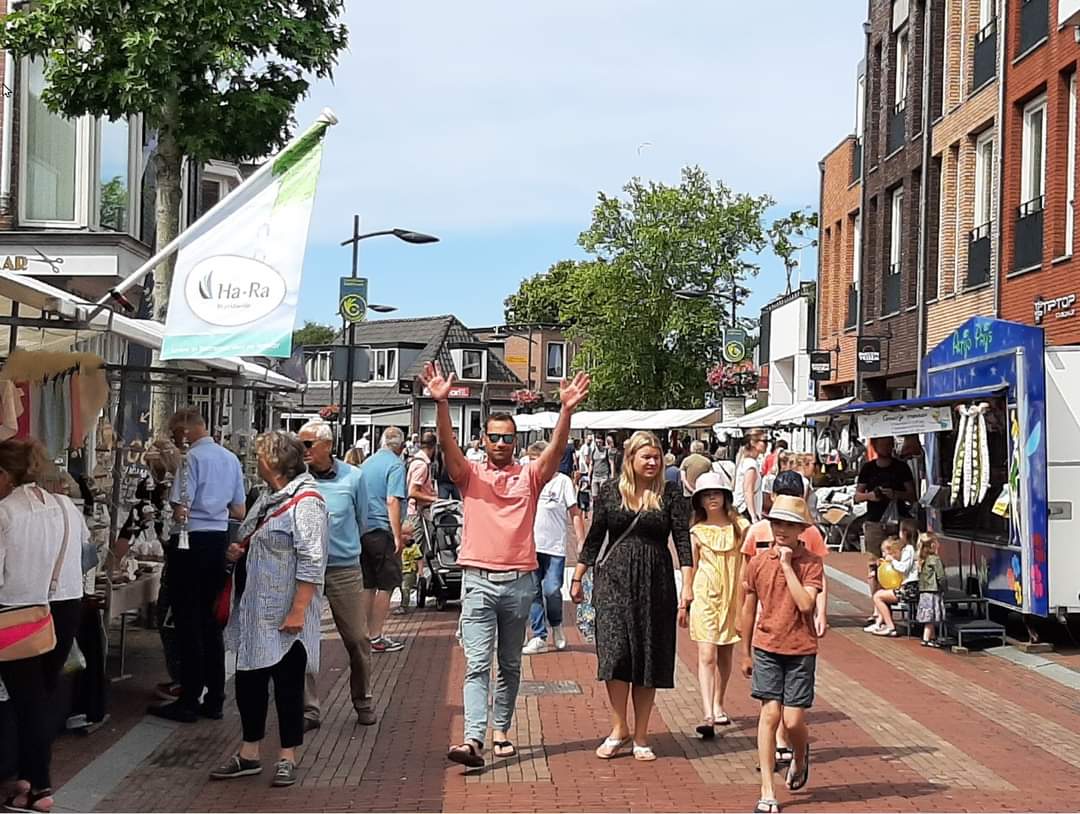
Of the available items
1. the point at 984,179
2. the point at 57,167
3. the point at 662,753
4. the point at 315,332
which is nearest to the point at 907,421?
the point at 662,753

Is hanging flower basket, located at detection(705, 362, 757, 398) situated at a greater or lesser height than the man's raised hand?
greater

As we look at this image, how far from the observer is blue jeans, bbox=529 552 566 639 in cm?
1264

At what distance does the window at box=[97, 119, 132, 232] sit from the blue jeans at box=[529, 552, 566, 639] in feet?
34.6

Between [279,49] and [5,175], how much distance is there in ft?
21.6

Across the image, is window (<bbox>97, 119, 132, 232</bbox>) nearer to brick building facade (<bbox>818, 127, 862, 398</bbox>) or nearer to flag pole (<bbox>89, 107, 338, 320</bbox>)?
flag pole (<bbox>89, 107, 338, 320</bbox>)

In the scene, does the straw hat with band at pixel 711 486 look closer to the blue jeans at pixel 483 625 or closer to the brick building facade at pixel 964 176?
the blue jeans at pixel 483 625

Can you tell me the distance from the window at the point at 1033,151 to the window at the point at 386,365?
5428 centimetres

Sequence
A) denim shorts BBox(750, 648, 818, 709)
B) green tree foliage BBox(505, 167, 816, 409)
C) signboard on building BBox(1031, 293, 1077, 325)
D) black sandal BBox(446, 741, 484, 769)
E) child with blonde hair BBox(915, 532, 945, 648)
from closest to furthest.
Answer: denim shorts BBox(750, 648, 818, 709)
black sandal BBox(446, 741, 484, 769)
child with blonde hair BBox(915, 532, 945, 648)
signboard on building BBox(1031, 293, 1077, 325)
green tree foliage BBox(505, 167, 816, 409)

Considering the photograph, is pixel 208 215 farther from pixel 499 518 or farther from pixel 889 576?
pixel 889 576

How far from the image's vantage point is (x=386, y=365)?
248 feet

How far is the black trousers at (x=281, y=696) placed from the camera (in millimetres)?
7484

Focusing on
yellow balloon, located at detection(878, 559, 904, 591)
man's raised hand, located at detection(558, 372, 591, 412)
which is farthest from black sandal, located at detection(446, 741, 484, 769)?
yellow balloon, located at detection(878, 559, 904, 591)

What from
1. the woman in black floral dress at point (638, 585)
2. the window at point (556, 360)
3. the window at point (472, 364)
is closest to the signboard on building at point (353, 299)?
the woman in black floral dress at point (638, 585)

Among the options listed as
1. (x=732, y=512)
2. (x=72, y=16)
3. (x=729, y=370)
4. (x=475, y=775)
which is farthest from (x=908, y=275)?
(x=475, y=775)
